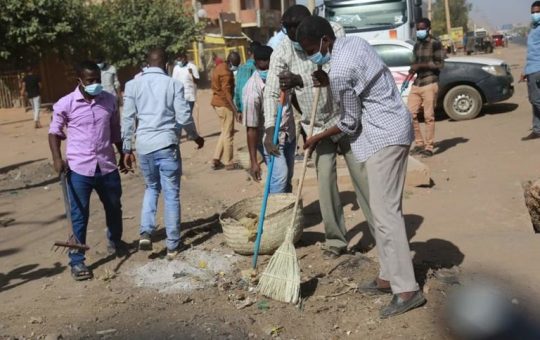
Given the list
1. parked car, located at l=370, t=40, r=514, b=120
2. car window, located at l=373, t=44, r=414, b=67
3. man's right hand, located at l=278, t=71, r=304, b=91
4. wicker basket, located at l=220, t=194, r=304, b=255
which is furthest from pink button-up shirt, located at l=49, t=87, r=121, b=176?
car window, located at l=373, t=44, r=414, b=67

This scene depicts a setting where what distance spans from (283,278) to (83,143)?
2.04 metres

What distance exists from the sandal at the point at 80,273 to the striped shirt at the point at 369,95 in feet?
8.21

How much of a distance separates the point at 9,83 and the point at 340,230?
2090cm

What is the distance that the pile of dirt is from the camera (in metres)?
9.11

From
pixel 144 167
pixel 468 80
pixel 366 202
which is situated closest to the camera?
pixel 366 202

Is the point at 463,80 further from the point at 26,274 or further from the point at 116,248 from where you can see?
the point at 26,274

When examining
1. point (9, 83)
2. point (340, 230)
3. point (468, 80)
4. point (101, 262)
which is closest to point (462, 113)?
point (468, 80)

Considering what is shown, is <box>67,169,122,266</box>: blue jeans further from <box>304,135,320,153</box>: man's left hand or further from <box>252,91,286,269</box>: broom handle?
<box>304,135,320,153</box>: man's left hand

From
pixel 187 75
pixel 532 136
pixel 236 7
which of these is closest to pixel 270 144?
pixel 532 136

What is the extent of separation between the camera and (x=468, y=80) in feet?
38.0

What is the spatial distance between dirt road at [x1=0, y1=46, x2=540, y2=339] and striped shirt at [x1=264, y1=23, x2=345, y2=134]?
1.12 m

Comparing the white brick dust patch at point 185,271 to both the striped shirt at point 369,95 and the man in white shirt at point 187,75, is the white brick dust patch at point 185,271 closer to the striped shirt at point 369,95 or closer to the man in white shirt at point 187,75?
the striped shirt at point 369,95

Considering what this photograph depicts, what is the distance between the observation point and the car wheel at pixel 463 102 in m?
11.8

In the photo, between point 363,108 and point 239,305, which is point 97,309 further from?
point 363,108
